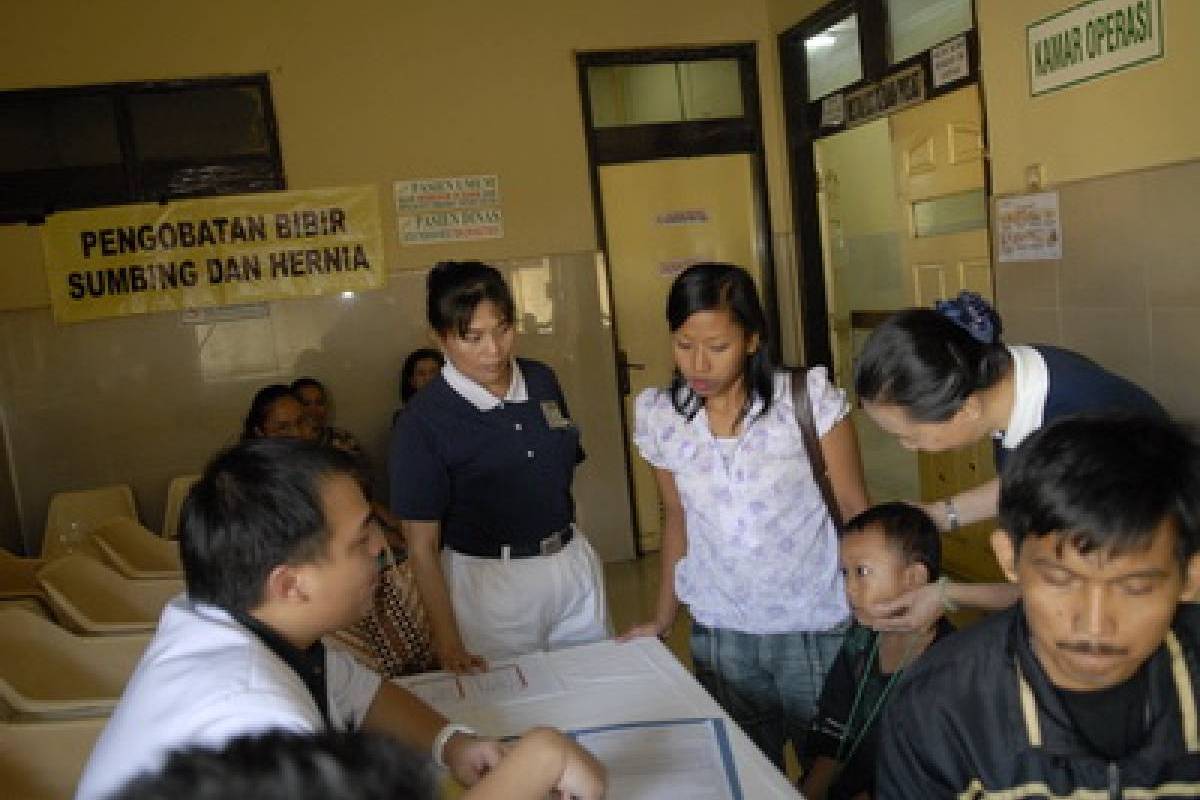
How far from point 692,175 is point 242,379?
8.00 ft

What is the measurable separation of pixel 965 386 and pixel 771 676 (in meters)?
0.69

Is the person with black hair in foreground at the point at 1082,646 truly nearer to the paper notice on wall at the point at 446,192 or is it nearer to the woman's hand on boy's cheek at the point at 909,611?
the woman's hand on boy's cheek at the point at 909,611


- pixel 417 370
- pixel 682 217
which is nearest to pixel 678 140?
pixel 682 217

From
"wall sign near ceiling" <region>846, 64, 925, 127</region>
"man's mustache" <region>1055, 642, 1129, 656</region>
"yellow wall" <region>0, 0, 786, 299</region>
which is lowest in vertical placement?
"man's mustache" <region>1055, 642, 1129, 656</region>

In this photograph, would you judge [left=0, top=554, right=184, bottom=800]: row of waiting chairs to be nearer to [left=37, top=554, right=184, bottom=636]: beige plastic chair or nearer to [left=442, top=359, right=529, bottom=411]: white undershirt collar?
[left=37, top=554, right=184, bottom=636]: beige plastic chair

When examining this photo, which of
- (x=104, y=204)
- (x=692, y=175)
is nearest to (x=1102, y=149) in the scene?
(x=692, y=175)

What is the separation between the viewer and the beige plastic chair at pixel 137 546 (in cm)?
376

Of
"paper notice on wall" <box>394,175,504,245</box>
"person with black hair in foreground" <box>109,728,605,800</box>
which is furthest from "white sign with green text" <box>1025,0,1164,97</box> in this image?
"person with black hair in foreground" <box>109,728,605,800</box>

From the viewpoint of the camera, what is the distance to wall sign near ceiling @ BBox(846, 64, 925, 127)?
4.09m

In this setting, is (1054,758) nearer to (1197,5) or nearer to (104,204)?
(1197,5)

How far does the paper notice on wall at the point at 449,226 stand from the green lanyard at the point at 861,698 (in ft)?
11.8

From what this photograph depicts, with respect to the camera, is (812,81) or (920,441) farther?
(812,81)

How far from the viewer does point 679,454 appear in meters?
1.93

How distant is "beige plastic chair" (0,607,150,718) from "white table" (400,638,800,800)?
3.64ft
